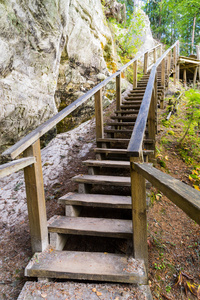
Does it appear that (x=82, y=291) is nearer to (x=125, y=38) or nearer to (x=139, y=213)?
(x=139, y=213)

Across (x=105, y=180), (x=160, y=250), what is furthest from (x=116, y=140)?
(x=160, y=250)

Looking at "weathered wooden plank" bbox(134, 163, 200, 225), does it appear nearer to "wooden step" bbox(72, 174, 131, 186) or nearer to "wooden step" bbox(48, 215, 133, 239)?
"wooden step" bbox(48, 215, 133, 239)

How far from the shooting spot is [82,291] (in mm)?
1678

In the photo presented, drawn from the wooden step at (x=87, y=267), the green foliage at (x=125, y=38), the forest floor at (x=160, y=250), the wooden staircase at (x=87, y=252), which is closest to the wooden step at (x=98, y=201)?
the wooden staircase at (x=87, y=252)

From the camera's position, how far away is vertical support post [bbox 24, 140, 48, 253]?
191cm

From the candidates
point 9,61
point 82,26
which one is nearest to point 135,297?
point 9,61

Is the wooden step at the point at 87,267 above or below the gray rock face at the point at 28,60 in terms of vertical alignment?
below

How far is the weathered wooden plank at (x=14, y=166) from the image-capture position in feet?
4.71

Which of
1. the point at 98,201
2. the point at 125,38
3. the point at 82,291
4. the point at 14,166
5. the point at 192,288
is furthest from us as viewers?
the point at 125,38

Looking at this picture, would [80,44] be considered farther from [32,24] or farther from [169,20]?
[169,20]

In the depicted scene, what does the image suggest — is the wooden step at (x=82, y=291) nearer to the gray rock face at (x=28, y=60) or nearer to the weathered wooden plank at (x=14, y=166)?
the weathered wooden plank at (x=14, y=166)

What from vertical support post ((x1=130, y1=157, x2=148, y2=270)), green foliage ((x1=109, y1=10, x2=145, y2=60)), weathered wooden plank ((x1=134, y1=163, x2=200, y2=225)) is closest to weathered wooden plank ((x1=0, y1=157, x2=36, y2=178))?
vertical support post ((x1=130, y1=157, x2=148, y2=270))

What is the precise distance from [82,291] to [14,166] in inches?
48.0

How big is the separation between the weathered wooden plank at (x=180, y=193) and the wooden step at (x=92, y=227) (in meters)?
0.91
